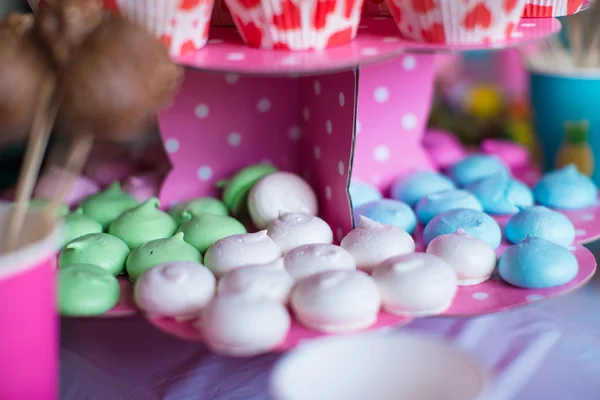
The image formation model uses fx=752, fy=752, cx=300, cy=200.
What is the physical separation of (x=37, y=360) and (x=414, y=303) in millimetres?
377

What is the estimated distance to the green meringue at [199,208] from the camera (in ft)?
3.32

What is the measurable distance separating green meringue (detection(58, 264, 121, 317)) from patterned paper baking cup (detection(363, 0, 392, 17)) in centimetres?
53

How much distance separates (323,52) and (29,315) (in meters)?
0.43

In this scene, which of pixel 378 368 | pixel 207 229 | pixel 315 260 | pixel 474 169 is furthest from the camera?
pixel 474 169

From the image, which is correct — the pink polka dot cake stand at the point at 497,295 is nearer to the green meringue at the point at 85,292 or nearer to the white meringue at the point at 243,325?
the white meringue at the point at 243,325

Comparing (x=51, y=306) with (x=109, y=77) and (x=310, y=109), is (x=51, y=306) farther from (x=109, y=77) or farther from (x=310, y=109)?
(x=310, y=109)

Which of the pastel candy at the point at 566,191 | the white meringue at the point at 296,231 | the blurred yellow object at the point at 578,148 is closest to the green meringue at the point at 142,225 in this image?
the white meringue at the point at 296,231

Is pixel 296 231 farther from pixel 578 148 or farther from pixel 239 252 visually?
pixel 578 148

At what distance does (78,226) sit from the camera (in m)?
0.95

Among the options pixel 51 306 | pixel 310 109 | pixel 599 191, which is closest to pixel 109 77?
pixel 51 306

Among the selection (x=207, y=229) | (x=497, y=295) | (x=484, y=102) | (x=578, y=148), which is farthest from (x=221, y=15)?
(x=484, y=102)

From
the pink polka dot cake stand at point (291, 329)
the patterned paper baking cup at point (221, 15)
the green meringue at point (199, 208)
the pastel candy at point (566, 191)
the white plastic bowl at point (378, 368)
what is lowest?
the pastel candy at point (566, 191)

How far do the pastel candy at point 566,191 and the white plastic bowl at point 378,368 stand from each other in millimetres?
614

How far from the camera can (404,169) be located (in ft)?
3.77
